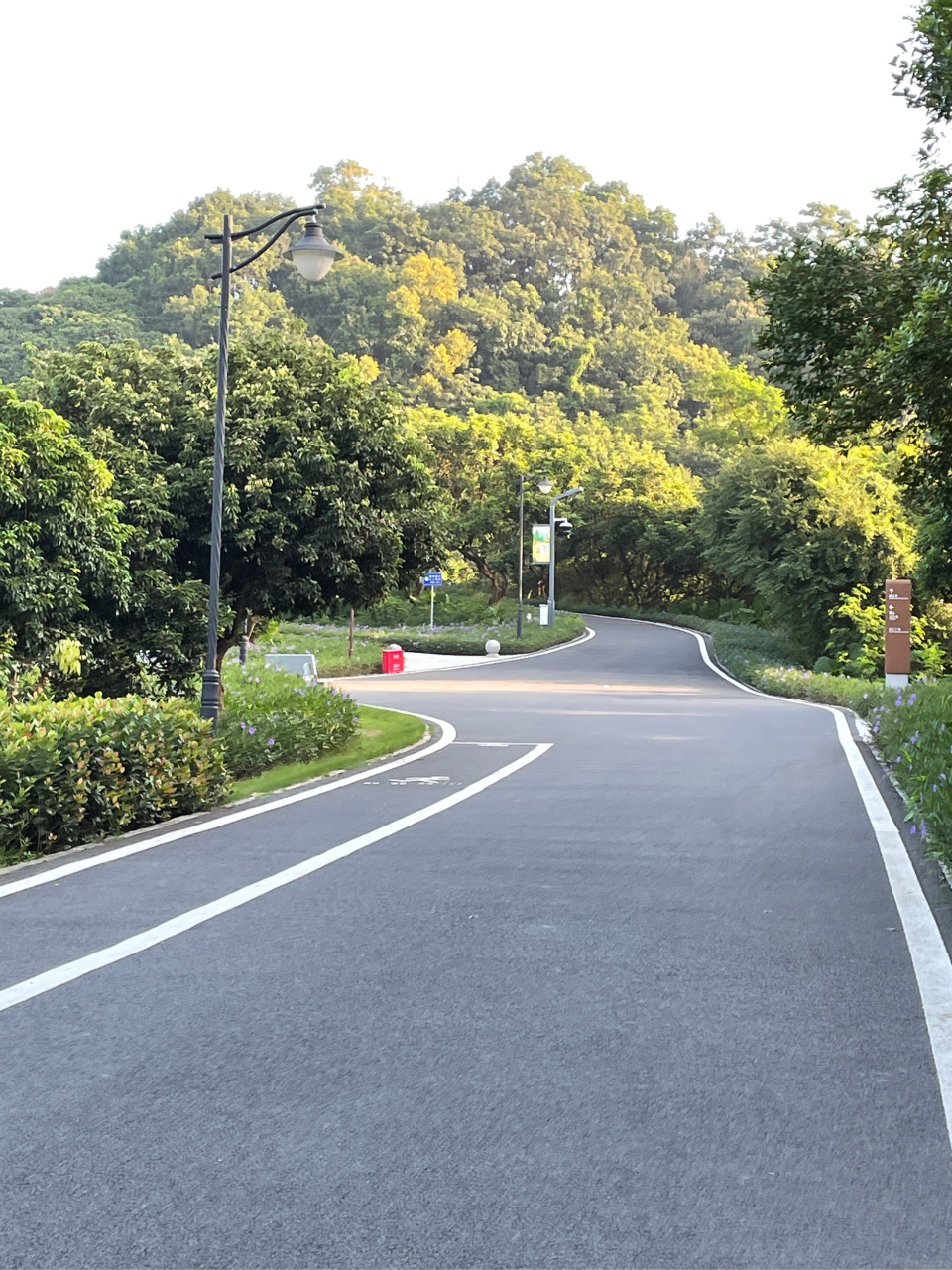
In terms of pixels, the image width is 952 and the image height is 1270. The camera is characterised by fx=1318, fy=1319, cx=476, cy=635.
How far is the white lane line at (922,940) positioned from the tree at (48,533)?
8195mm

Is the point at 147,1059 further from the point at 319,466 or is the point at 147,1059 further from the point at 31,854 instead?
the point at 319,466

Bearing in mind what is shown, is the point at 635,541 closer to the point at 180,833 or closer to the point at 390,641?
the point at 390,641

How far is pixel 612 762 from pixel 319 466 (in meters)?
5.72

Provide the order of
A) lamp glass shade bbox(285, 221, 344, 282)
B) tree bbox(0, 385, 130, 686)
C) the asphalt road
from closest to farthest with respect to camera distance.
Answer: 1. the asphalt road
2. tree bbox(0, 385, 130, 686)
3. lamp glass shade bbox(285, 221, 344, 282)

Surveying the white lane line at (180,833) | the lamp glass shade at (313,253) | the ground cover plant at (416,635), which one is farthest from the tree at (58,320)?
the white lane line at (180,833)

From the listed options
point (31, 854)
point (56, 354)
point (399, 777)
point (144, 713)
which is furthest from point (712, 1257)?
point (56, 354)

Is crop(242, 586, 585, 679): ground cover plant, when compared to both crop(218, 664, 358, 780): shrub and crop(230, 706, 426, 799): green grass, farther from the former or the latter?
crop(218, 664, 358, 780): shrub

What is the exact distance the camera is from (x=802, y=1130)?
4.08 m

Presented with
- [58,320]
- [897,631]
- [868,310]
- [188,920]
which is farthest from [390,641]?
[58,320]

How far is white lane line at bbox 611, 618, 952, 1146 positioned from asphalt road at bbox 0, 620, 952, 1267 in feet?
0.24

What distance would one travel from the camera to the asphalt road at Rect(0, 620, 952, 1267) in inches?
135

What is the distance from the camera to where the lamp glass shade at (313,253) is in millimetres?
13953

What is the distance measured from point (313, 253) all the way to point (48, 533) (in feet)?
13.2

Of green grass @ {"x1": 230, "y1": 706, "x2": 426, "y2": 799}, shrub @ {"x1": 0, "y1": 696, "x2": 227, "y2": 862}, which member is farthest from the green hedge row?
green grass @ {"x1": 230, "y1": 706, "x2": 426, "y2": 799}
